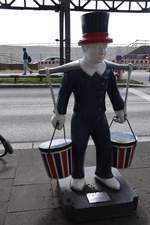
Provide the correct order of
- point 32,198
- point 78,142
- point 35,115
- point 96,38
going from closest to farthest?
point 96,38 → point 78,142 → point 32,198 → point 35,115

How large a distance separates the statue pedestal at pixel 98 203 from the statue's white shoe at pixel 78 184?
42 mm

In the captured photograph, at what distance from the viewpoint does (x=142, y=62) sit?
25.6 metres

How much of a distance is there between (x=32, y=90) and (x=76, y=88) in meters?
10.5

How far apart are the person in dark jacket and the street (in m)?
2.88

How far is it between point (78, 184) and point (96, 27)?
1.53m

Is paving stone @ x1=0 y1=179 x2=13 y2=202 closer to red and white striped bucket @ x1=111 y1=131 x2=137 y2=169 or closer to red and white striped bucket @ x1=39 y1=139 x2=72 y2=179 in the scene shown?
red and white striped bucket @ x1=39 y1=139 x2=72 y2=179

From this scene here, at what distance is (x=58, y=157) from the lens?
297cm

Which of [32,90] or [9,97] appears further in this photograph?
[32,90]

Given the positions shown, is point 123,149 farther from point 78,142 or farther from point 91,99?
point 91,99

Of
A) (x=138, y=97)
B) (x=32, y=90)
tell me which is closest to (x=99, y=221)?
(x=138, y=97)

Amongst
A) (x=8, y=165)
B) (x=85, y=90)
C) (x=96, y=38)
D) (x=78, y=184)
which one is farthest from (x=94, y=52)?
(x=8, y=165)

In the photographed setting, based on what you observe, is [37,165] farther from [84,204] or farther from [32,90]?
[32,90]

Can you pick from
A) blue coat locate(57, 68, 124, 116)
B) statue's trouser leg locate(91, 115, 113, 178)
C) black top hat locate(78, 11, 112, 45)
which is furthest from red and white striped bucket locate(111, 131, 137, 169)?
black top hat locate(78, 11, 112, 45)

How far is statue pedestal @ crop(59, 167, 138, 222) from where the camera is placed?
116 inches
